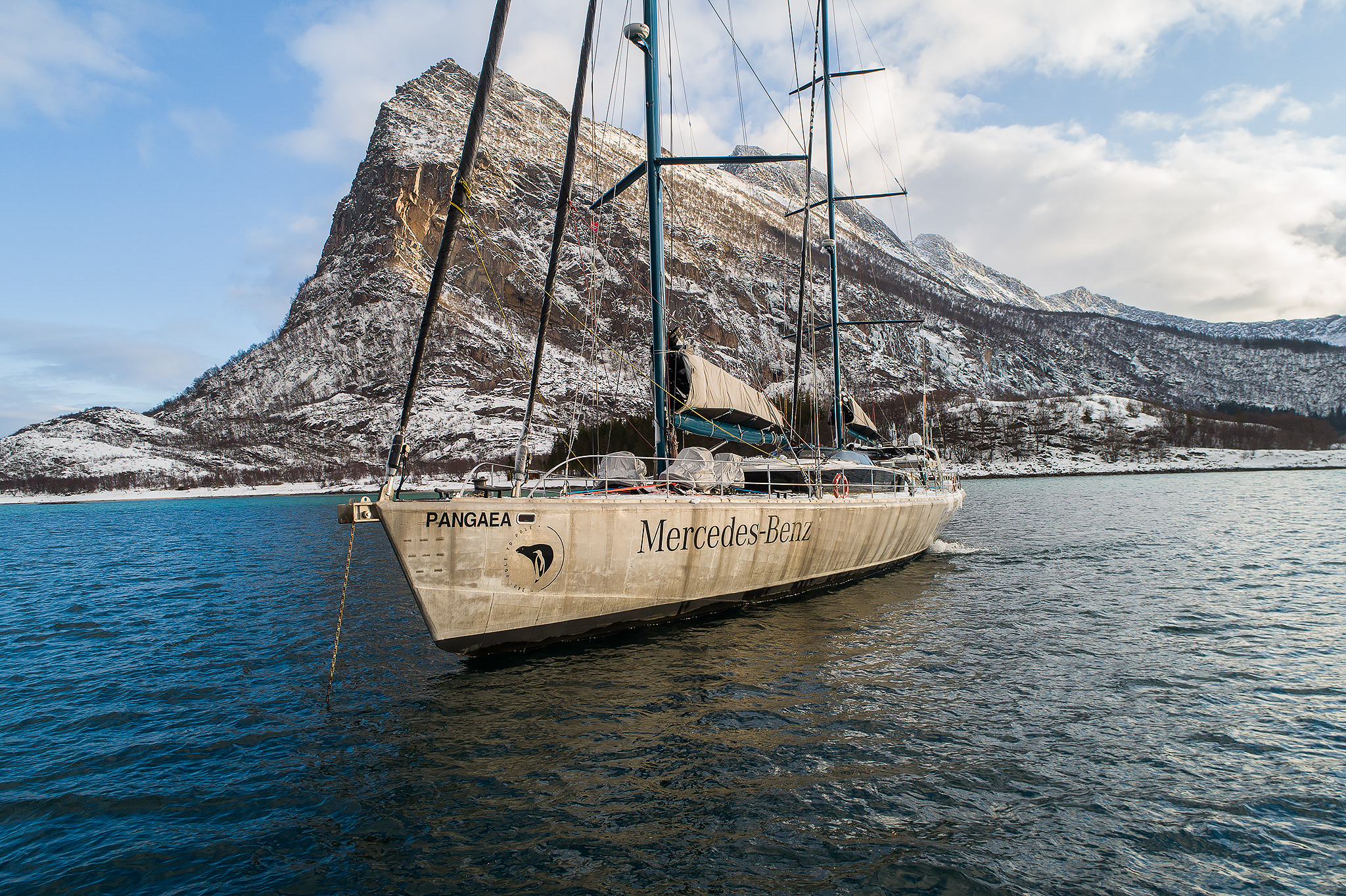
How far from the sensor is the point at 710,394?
1437 cm

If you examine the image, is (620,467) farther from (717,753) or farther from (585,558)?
(717,753)

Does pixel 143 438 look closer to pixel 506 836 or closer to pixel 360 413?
pixel 360 413

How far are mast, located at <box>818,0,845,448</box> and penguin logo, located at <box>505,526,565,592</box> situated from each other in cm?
1579

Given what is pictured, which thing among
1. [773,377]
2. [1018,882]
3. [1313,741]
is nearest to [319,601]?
[1018,882]

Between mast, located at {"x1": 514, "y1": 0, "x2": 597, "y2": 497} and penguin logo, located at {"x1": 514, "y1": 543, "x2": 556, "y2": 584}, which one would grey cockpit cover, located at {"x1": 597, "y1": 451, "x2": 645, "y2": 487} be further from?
penguin logo, located at {"x1": 514, "y1": 543, "x2": 556, "y2": 584}

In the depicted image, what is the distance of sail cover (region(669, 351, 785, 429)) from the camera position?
14062 mm

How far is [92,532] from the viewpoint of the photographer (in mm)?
44562

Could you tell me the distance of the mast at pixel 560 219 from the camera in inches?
402

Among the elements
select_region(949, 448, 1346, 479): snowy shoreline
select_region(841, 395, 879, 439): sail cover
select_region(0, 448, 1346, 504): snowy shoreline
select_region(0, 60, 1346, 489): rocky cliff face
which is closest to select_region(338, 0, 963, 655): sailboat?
select_region(841, 395, 879, 439): sail cover

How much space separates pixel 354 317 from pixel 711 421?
18672cm

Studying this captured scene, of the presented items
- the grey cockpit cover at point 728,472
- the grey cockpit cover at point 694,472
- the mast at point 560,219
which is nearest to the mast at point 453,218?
the mast at point 560,219

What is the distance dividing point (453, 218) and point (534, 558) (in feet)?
17.6

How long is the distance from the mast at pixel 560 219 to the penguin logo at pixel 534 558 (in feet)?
2.93

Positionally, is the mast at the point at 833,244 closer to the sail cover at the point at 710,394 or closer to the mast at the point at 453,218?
the sail cover at the point at 710,394
